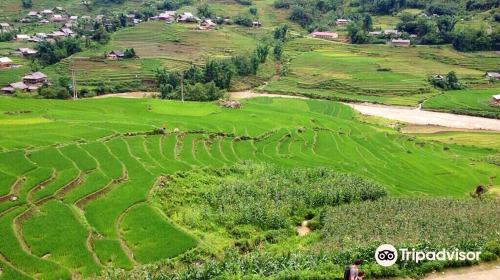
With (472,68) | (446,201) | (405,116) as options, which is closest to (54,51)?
(405,116)

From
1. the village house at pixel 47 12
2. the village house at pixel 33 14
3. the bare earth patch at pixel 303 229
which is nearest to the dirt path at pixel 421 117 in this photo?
the bare earth patch at pixel 303 229

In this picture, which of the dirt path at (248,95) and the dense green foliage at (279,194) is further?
the dirt path at (248,95)

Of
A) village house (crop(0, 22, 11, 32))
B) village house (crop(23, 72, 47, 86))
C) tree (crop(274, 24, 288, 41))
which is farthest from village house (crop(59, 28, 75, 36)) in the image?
tree (crop(274, 24, 288, 41))

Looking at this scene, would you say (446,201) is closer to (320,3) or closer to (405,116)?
(405,116)

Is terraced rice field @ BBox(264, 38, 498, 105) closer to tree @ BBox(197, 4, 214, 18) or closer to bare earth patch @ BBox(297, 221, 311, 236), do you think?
tree @ BBox(197, 4, 214, 18)

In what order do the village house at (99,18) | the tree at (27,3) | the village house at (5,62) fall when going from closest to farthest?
the village house at (5,62)
the village house at (99,18)
the tree at (27,3)

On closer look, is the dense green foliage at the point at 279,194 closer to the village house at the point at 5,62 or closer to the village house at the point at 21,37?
the village house at the point at 5,62
